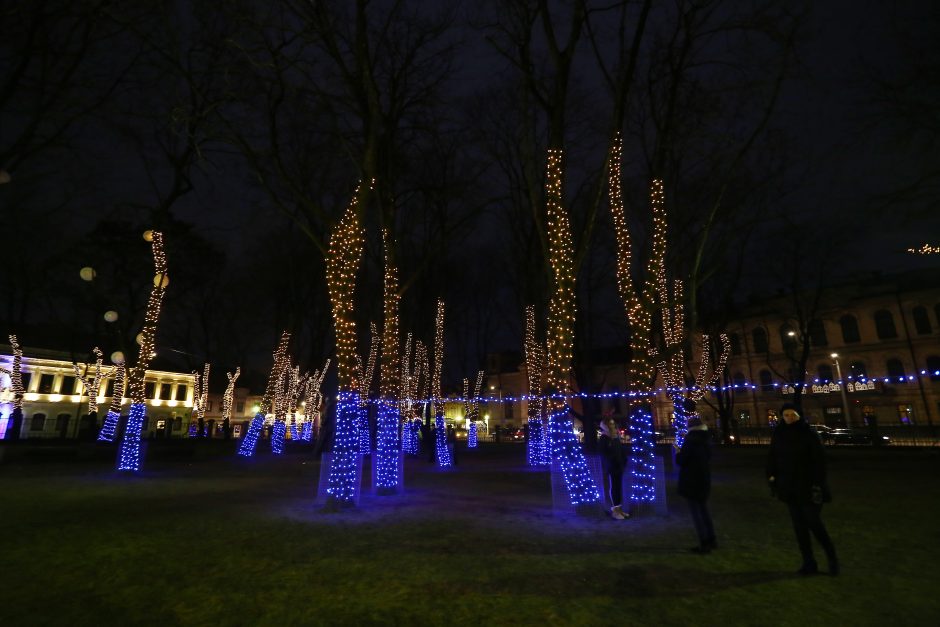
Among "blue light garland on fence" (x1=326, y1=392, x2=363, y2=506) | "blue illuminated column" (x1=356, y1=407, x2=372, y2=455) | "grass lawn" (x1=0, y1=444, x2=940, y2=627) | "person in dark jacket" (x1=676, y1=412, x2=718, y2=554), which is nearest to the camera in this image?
"grass lawn" (x1=0, y1=444, x2=940, y2=627)

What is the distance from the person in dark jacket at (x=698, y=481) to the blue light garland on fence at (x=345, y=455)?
5972 millimetres

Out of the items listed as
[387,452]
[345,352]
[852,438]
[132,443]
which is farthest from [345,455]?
[852,438]

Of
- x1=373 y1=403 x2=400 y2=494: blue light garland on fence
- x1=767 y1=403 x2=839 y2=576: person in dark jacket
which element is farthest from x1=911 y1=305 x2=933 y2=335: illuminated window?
x1=373 y1=403 x2=400 y2=494: blue light garland on fence

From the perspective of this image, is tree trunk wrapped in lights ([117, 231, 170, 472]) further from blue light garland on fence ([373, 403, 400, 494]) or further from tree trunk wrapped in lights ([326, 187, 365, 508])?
blue light garland on fence ([373, 403, 400, 494])

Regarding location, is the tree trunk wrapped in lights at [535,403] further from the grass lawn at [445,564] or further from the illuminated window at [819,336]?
the illuminated window at [819,336]

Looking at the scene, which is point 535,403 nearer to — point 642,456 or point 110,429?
point 642,456

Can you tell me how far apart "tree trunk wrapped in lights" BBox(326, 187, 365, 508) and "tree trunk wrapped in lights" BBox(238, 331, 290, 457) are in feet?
48.6

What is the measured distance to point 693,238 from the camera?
17188 millimetres

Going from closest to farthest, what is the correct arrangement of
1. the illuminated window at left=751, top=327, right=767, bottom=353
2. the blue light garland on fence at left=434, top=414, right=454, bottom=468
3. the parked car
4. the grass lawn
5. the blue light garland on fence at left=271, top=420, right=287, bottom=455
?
the grass lawn < the blue light garland on fence at left=434, top=414, right=454, bottom=468 < the parked car < the blue light garland on fence at left=271, top=420, right=287, bottom=455 < the illuminated window at left=751, top=327, right=767, bottom=353

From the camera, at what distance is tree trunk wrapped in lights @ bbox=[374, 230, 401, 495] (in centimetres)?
1095

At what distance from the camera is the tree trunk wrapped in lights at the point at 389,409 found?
35.9 feet

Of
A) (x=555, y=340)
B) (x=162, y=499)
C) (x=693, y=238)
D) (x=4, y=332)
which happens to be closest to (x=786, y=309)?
(x=693, y=238)

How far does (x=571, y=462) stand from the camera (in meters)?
8.70

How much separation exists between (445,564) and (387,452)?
5.97 meters
